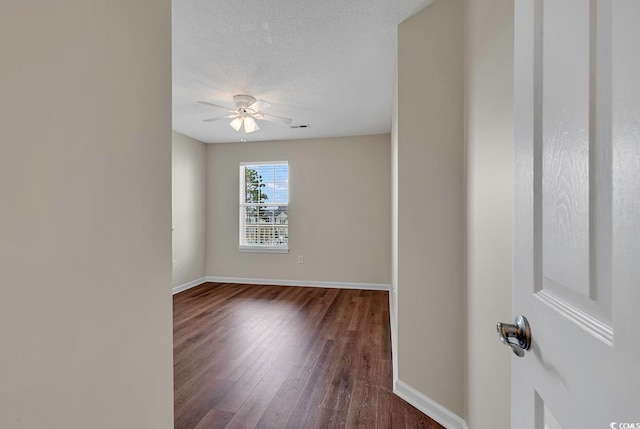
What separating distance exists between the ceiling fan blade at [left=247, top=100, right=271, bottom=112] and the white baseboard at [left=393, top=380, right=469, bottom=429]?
2.94 meters

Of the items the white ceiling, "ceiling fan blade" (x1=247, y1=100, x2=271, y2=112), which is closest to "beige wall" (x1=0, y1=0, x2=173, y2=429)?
the white ceiling

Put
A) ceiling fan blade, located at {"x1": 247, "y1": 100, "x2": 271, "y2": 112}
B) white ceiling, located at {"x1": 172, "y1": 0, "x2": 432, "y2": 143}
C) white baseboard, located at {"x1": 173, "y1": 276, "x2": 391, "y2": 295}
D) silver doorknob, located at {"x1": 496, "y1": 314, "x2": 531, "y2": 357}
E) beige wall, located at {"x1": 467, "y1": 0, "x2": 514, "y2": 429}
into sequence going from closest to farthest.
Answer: silver doorknob, located at {"x1": 496, "y1": 314, "x2": 531, "y2": 357} < beige wall, located at {"x1": 467, "y1": 0, "x2": 514, "y2": 429} < white ceiling, located at {"x1": 172, "y1": 0, "x2": 432, "y2": 143} < ceiling fan blade, located at {"x1": 247, "y1": 100, "x2": 271, "y2": 112} < white baseboard, located at {"x1": 173, "y1": 276, "x2": 391, "y2": 295}

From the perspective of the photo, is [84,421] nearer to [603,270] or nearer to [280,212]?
[603,270]

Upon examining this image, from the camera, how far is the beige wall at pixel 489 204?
3.47ft

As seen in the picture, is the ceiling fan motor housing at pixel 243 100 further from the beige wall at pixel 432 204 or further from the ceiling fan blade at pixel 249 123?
the beige wall at pixel 432 204

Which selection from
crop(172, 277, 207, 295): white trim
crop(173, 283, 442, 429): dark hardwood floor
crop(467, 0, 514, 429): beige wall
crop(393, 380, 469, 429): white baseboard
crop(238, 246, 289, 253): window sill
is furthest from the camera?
crop(238, 246, 289, 253): window sill

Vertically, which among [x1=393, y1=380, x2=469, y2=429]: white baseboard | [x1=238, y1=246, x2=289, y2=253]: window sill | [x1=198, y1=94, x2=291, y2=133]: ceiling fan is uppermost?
[x1=198, y1=94, x2=291, y2=133]: ceiling fan

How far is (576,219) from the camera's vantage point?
49 centimetres

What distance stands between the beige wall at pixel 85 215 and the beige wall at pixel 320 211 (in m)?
3.90

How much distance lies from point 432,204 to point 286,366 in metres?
1.69

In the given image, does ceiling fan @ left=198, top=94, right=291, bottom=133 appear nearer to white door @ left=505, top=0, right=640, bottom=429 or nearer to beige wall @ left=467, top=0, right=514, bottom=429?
beige wall @ left=467, top=0, right=514, bottom=429

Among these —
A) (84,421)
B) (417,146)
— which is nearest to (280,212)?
(417,146)

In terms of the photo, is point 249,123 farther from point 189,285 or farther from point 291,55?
point 189,285

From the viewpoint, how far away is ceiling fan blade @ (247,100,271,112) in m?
3.24
